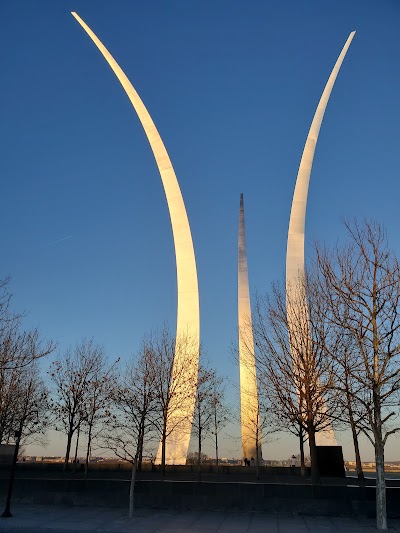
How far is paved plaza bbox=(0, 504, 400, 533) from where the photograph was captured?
1072cm

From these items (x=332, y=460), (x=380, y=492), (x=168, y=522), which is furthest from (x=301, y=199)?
(x=168, y=522)

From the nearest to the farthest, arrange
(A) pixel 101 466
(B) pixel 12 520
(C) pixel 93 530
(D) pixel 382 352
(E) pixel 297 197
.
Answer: (C) pixel 93 530, (B) pixel 12 520, (D) pixel 382 352, (E) pixel 297 197, (A) pixel 101 466

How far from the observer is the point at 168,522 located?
11.7m

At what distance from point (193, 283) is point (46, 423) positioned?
14684mm

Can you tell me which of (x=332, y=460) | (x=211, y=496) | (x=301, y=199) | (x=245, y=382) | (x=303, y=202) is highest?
(x=301, y=199)

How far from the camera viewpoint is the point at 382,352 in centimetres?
1289

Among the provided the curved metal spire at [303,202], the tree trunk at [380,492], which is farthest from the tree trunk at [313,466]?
the curved metal spire at [303,202]

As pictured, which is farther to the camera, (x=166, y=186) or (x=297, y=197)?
(x=166, y=186)

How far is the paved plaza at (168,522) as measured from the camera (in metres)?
10.7

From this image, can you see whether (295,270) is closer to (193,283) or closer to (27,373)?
(193,283)

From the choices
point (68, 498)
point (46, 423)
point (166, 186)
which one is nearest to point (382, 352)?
point (68, 498)

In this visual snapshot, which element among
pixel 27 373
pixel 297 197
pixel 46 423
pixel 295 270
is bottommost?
pixel 46 423

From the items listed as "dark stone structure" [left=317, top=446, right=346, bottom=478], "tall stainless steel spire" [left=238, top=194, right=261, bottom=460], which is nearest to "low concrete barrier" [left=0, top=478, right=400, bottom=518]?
"dark stone structure" [left=317, top=446, right=346, bottom=478]

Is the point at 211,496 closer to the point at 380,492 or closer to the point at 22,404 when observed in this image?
the point at 380,492
